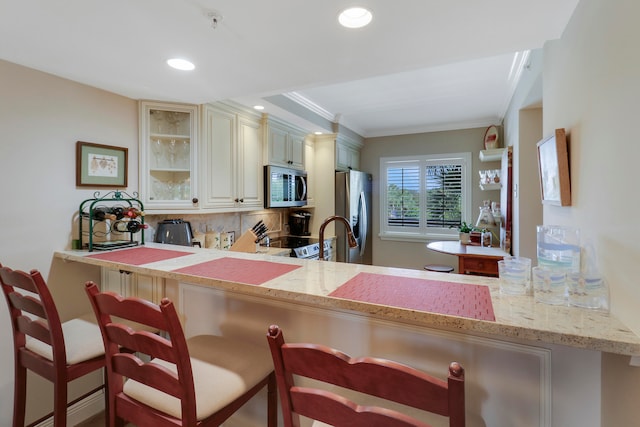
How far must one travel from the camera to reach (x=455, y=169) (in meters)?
4.43

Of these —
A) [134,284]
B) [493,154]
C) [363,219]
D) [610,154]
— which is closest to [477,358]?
[610,154]

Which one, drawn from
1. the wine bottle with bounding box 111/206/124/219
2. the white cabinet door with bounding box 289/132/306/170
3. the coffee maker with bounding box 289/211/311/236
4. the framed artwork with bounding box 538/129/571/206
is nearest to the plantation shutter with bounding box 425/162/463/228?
the coffee maker with bounding box 289/211/311/236

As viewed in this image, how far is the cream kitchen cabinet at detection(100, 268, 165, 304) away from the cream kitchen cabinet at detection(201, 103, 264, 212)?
77 cm

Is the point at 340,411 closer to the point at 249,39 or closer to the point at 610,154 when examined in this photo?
the point at 610,154

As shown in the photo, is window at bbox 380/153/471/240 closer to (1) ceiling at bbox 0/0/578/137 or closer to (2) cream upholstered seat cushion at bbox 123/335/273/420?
(1) ceiling at bbox 0/0/578/137

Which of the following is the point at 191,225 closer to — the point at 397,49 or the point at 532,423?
the point at 397,49

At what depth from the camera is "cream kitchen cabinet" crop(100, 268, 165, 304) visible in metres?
1.81

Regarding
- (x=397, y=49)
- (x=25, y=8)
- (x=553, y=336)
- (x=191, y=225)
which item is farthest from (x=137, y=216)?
Result: (x=553, y=336)

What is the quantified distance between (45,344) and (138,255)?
1.86ft

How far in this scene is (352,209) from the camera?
3.93 meters

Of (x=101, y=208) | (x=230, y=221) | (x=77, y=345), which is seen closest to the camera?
(x=77, y=345)

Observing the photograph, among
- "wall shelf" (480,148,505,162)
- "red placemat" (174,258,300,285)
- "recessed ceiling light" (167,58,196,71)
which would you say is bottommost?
"red placemat" (174,258,300,285)

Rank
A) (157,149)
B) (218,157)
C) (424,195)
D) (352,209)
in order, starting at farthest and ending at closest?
1. (424,195)
2. (352,209)
3. (218,157)
4. (157,149)

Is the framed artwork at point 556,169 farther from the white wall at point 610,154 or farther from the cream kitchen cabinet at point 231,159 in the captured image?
the cream kitchen cabinet at point 231,159
